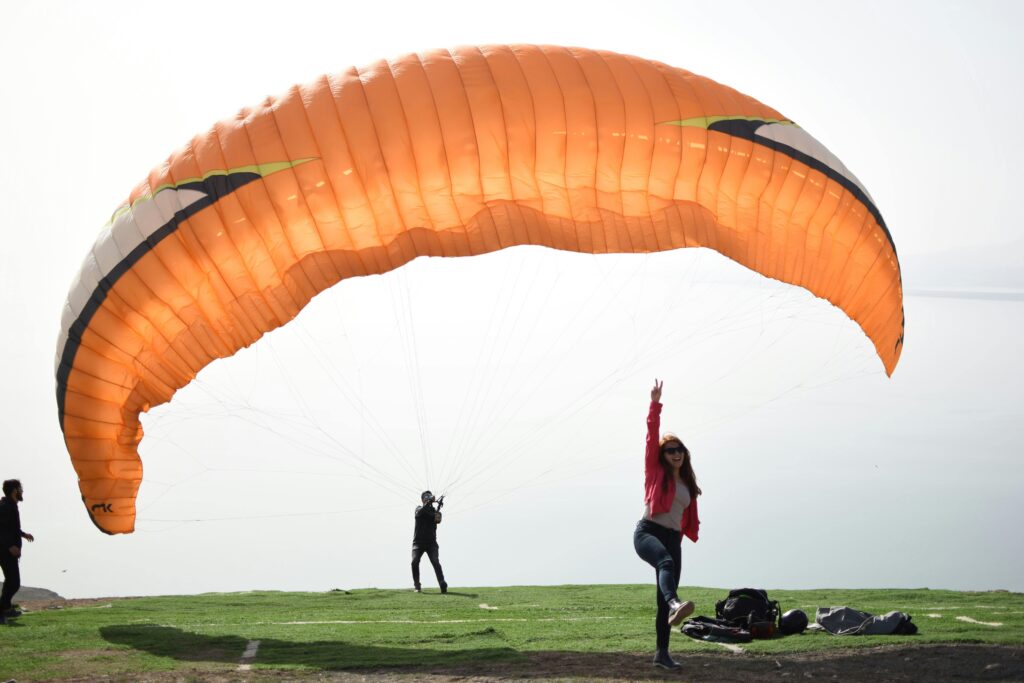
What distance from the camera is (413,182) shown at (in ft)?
29.9

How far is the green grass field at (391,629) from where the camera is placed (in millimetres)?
7641

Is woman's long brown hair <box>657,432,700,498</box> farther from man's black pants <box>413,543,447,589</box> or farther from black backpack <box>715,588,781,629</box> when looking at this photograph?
man's black pants <box>413,543,447,589</box>

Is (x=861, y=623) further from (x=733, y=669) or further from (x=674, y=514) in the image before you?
(x=674, y=514)

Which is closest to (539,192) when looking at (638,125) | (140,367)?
(638,125)

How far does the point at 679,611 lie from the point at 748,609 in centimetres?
233

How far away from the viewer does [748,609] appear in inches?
331

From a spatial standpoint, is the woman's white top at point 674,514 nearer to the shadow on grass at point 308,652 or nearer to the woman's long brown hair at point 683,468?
the woman's long brown hair at point 683,468

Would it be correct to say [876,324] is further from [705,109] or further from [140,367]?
[140,367]

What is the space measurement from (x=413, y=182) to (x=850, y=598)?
6436mm

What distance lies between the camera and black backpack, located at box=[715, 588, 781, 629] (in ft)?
27.3

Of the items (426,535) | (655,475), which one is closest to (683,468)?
(655,475)

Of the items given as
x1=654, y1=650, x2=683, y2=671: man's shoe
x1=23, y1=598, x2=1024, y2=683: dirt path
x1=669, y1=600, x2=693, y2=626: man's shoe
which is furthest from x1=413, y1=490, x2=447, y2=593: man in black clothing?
x1=669, y1=600, x2=693, y2=626: man's shoe

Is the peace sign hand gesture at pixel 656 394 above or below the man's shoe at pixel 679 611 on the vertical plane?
above

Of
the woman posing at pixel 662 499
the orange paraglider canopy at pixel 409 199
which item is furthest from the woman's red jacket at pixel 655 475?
the orange paraglider canopy at pixel 409 199
